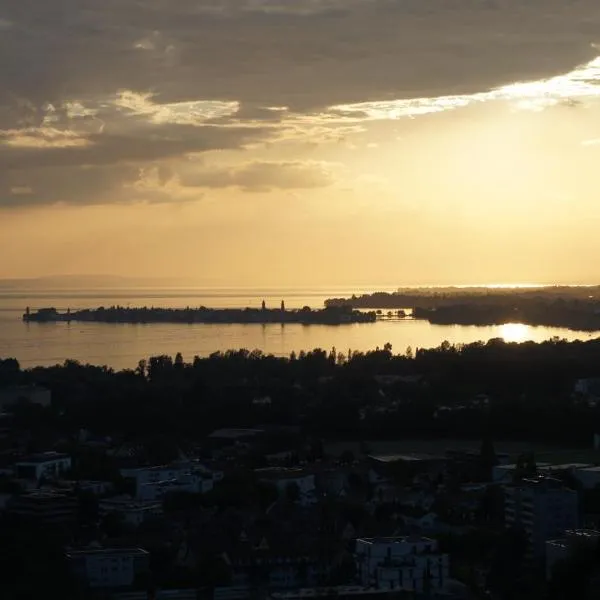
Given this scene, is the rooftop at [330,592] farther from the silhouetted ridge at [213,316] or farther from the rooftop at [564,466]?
the silhouetted ridge at [213,316]

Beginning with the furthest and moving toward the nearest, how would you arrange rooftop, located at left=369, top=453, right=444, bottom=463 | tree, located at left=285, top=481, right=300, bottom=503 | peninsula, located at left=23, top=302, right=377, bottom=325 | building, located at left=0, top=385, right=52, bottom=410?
peninsula, located at left=23, top=302, right=377, bottom=325 < building, located at left=0, top=385, right=52, bottom=410 < rooftop, located at left=369, top=453, right=444, bottom=463 < tree, located at left=285, top=481, right=300, bottom=503

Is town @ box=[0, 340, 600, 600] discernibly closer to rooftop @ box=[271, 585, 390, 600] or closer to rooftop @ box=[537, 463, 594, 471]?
rooftop @ box=[271, 585, 390, 600]

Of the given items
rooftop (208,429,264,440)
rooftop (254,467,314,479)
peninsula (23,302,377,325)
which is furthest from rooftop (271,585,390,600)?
peninsula (23,302,377,325)

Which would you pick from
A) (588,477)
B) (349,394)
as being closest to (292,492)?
(588,477)

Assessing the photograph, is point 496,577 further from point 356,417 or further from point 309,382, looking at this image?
point 309,382

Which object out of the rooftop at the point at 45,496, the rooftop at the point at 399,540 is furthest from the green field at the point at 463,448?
the rooftop at the point at 399,540
